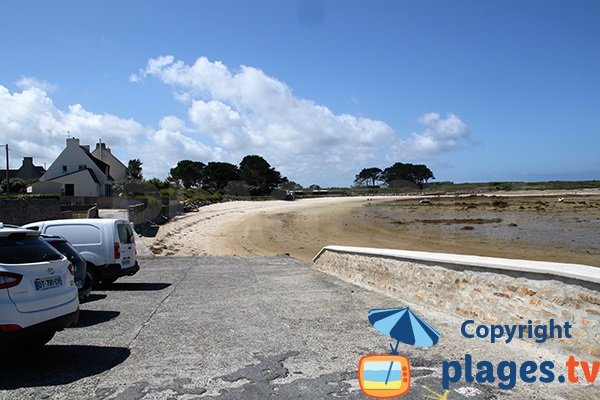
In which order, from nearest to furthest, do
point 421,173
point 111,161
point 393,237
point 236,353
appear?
point 236,353
point 393,237
point 111,161
point 421,173

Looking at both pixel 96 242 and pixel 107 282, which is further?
pixel 107 282

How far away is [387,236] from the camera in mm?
36781

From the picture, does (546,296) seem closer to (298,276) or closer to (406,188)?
(298,276)

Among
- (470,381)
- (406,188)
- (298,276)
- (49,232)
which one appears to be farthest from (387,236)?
(406,188)

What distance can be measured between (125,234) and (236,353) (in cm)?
748

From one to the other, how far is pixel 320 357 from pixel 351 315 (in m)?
2.54

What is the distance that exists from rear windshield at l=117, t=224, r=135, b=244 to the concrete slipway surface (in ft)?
6.98

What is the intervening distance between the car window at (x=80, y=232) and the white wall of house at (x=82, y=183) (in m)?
46.2

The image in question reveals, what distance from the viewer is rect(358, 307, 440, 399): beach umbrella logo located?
4988 mm

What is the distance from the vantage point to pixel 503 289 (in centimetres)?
687

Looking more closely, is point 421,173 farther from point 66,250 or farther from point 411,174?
point 66,250

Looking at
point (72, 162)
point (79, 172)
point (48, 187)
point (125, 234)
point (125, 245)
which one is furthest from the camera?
point (72, 162)

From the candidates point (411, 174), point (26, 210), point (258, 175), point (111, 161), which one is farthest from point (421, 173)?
point (26, 210)

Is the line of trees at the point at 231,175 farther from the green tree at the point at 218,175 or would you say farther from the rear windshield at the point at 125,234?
the rear windshield at the point at 125,234
